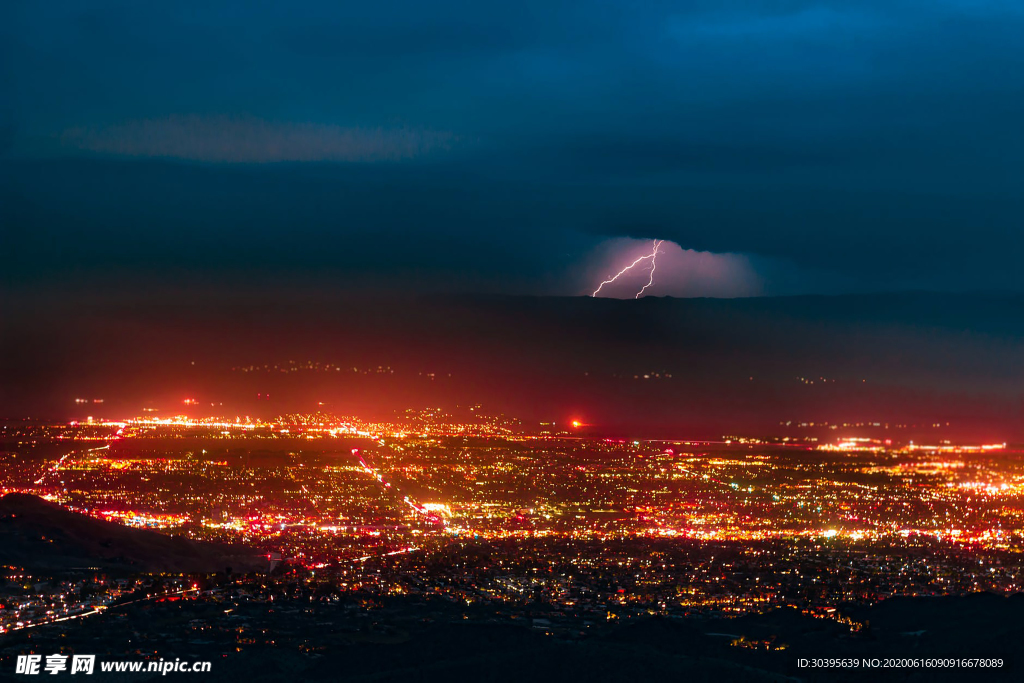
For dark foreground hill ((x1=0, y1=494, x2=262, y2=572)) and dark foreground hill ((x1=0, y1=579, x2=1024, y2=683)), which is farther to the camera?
dark foreground hill ((x1=0, y1=494, x2=262, y2=572))

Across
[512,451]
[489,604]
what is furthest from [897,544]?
[512,451]

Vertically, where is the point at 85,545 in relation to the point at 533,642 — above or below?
above

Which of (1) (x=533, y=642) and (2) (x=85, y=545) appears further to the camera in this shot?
(2) (x=85, y=545)

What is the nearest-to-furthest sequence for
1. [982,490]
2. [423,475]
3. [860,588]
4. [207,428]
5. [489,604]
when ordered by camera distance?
[489,604]
[860,588]
[982,490]
[423,475]
[207,428]

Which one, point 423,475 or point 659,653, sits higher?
point 423,475

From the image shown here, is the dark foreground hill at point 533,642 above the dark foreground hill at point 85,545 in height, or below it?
below

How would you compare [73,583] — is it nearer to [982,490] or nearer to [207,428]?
[982,490]

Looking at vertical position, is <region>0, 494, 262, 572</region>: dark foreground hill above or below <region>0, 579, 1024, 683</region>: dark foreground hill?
above

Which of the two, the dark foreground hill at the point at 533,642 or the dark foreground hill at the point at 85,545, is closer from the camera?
the dark foreground hill at the point at 533,642
